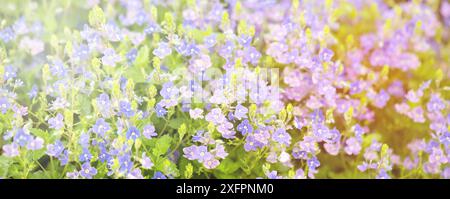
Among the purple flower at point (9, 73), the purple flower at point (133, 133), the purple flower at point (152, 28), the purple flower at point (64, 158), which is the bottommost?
the purple flower at point (64, 158)

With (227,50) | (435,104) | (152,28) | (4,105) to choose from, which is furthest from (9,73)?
(435,104)

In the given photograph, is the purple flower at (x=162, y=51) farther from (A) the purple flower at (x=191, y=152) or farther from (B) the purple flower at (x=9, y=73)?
(B) the purple flower at (x=9, y=73)

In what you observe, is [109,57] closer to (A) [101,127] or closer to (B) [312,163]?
(A) [101,127]

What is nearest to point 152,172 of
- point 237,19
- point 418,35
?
point 237,19

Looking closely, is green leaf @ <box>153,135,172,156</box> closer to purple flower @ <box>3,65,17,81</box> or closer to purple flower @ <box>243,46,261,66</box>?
purple flower @ <box>243,46,261,66</box>

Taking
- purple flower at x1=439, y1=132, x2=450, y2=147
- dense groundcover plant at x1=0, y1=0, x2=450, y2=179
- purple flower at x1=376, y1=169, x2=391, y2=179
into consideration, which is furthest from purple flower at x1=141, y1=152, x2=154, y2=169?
purple flower at x1=439, y1=132, x2=450, y2=147

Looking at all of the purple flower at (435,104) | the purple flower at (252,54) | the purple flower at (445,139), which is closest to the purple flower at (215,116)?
the purple flower at (252,54)

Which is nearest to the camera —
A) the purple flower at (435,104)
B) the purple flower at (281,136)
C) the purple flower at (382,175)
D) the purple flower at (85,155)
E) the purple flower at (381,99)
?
the purple flower at (85,155)

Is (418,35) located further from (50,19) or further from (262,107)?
(50,19)
